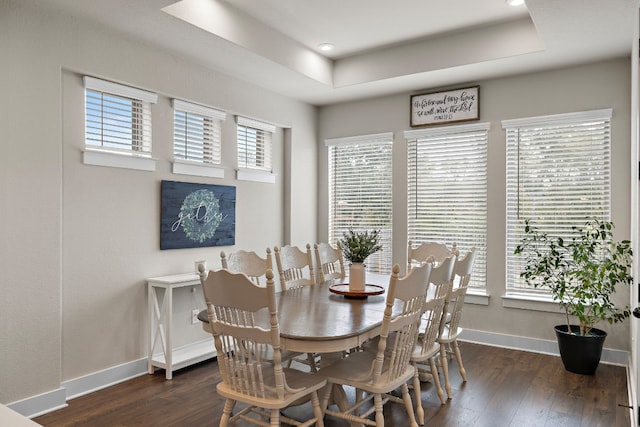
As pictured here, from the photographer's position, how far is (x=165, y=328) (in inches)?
150

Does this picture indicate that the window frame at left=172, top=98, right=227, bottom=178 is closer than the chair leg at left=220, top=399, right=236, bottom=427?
No

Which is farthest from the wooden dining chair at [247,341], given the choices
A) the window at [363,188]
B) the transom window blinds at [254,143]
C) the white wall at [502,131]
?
the window at [363,188]

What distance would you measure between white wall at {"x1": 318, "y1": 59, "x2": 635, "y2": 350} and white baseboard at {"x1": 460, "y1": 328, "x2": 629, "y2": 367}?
0.15 ft

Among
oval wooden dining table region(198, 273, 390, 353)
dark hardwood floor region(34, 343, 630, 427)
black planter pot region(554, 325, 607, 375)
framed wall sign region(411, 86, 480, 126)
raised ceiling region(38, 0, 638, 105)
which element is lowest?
dark hardwood floor region(34, 343, 630, 427)

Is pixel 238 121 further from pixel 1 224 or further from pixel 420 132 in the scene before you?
pixel 1 224

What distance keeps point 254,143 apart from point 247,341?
3.21m

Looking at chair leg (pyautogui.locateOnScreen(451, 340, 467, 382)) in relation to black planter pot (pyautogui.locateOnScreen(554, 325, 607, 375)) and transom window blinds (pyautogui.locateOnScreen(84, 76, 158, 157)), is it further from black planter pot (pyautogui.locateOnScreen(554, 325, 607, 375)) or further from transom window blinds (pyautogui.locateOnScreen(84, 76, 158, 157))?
transom window blinds (pyautogui.locateOnScreen(84, 76, 158, 157))

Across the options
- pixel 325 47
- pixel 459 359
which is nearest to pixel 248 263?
pixel 459 359

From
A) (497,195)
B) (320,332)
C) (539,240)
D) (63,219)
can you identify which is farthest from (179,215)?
(539,240)

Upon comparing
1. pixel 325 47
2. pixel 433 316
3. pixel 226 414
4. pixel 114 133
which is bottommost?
pixel 226 414

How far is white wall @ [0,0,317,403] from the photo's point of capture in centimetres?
294

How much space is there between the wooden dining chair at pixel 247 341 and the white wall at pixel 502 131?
2.91 metres

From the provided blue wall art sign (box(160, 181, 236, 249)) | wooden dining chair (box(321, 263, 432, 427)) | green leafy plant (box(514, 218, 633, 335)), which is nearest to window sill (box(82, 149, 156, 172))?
blue wall art sign (box(160, 181, 236, 249))

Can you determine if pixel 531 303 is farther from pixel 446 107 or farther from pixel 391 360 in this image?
pixel 391 360
